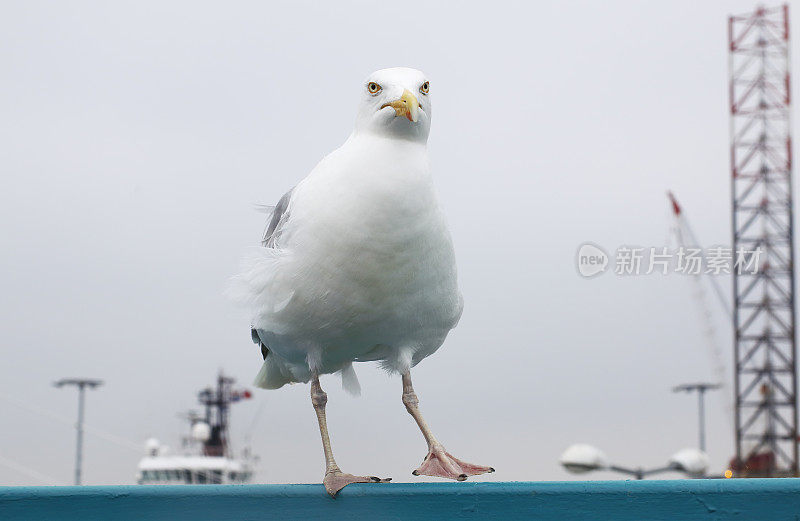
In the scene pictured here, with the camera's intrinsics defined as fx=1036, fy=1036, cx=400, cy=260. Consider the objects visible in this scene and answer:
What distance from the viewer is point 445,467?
16.4 feet

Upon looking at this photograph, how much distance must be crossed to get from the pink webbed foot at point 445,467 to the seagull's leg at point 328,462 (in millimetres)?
393

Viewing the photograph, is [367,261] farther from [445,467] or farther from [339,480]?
[445,467]

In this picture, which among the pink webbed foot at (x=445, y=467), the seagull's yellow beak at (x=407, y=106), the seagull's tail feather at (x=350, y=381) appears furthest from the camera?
the seagull's tail feather at (x=350, y=381)

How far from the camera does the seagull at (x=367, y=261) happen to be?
4.51 m

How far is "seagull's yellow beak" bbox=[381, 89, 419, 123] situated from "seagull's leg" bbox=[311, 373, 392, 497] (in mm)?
1357

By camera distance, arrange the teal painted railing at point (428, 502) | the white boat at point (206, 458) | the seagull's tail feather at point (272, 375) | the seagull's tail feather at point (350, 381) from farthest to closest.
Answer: the white boat at point (206, 458) → the seagull's tail feather at point (272, 375) → the seagull's tail feather at point (350, 381) → the teal painted railing at point (428, 502)

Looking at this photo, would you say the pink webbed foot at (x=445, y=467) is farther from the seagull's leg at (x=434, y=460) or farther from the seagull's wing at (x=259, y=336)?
the seagull's wing at (x=259, y=336)

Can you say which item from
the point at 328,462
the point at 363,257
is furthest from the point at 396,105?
the point at 328,462

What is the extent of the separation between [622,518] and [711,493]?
368 millimetres

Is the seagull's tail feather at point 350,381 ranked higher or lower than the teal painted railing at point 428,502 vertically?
higher

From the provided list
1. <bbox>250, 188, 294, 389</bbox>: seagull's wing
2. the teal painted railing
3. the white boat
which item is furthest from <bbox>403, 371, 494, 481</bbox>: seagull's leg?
A: the white boat

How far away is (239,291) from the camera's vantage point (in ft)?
16.7

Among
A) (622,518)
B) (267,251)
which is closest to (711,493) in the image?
(622,518)

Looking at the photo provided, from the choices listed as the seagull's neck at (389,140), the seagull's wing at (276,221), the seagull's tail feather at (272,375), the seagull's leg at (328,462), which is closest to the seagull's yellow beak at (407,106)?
the seagull's neck at (389,140)
